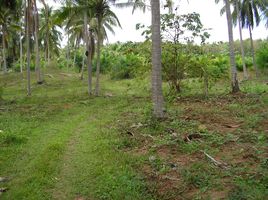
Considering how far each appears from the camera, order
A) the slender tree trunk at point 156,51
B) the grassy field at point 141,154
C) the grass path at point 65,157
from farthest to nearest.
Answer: the slender tree trunk at point 156,51 → the grass path at point 65,157 → the grassy field at point 141,154

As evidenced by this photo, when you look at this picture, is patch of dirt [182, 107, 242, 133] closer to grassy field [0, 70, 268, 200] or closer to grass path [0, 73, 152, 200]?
grassy field [0, 70, 268, 200]

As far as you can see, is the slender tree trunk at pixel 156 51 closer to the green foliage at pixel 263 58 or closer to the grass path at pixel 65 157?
the grass path at pixel 65 157

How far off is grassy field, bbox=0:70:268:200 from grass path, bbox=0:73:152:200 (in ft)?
0.07

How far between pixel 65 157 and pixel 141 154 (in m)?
1.91

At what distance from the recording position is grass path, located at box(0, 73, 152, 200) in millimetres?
6441

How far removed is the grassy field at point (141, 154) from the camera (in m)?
6.09

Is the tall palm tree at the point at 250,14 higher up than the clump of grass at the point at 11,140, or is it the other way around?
the tall palm tree at the point at 250,14

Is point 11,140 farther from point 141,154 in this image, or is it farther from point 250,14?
point 250,14

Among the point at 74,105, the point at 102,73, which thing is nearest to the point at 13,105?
the point at 74,105

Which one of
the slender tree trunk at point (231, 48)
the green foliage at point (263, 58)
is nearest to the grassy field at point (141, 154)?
the slender tree trunk at point (231, 48)

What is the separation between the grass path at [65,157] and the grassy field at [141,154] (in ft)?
0.07

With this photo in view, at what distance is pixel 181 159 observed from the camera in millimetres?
7406

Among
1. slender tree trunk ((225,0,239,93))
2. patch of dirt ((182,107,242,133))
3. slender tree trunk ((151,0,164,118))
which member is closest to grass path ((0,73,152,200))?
slender tree trunk ((151,0,164,118))

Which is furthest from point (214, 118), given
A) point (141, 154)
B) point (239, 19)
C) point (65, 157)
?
point (239, 19)
